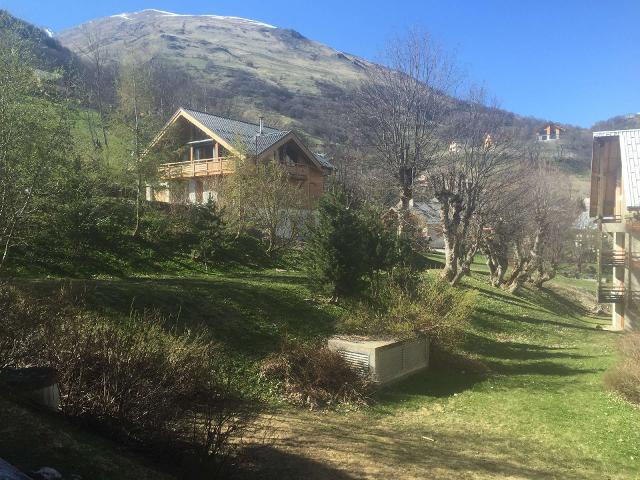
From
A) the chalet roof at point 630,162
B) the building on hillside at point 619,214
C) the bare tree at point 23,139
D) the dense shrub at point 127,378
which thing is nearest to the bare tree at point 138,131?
the bare tree at point 23,139

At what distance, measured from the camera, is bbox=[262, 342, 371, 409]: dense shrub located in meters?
9.45

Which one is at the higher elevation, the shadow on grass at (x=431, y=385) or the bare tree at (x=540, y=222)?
the bare tree at (x=540, y=222)

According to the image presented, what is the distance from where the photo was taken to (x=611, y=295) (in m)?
21.6

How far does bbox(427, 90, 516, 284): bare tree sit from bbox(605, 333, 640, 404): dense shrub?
968cm

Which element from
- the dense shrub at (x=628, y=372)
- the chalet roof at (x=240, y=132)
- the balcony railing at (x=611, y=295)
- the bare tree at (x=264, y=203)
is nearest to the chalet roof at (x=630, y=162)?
the balcony railing at (x=611, y=295)

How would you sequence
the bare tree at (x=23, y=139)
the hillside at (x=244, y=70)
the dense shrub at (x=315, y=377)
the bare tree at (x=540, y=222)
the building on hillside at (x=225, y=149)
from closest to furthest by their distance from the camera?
the dense shrub at (x=315, y=377) < the bare tree at (x=23, y=139) < the bare tree at (x=540, y=222) < the building on hillside at (x=225, y=149) < the hillside at (x=244, y=70)

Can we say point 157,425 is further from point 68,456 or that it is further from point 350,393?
point 350,393

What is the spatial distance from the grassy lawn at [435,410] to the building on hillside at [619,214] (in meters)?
4.94

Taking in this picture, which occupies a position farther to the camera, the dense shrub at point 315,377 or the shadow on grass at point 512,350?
the shadow on grass at point 512,350

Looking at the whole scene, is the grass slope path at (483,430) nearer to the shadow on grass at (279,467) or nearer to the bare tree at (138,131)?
the shadow on grass at (279,467)

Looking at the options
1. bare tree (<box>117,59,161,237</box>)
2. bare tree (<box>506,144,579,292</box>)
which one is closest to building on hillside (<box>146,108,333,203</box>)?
bare tree (<box>117,59,161,237</box>)

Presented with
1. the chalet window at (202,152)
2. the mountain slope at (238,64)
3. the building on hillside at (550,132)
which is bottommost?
the chalet window at (202,152)

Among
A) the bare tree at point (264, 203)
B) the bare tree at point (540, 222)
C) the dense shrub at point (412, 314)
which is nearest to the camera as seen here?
the dense shrub at point (412, 314)

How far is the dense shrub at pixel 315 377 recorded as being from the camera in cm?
945
